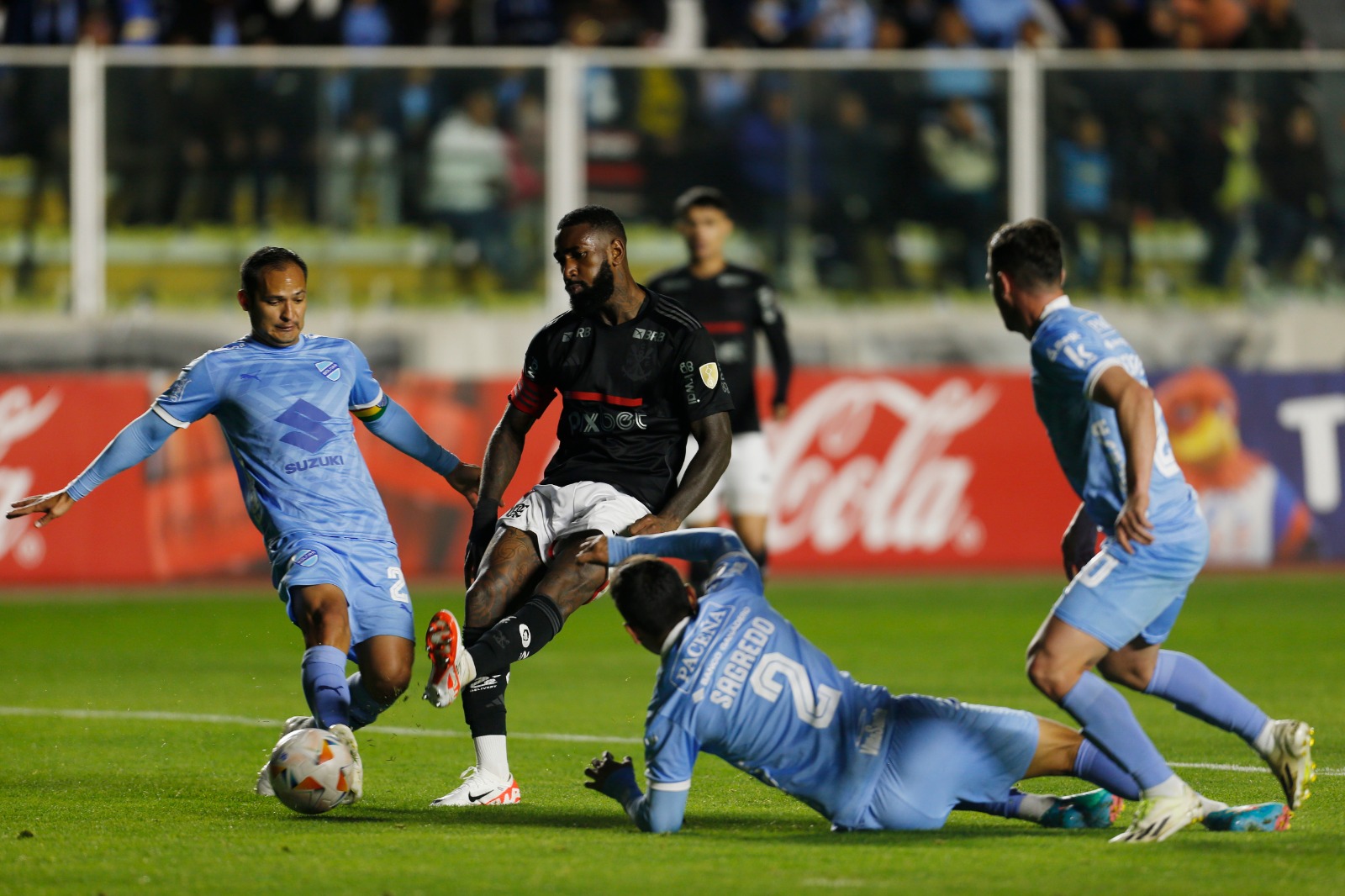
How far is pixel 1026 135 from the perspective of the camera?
17.1 meters

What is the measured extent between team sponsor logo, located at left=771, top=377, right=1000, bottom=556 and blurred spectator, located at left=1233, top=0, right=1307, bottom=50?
511 cm

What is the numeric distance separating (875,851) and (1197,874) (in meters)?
0.87

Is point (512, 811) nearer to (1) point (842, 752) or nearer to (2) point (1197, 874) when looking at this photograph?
(1) point (842, 752)

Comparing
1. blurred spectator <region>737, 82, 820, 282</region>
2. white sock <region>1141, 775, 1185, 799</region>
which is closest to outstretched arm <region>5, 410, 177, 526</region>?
white sock <region>1141, 775, 1185, 799</region>

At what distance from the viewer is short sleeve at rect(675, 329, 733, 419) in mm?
6523

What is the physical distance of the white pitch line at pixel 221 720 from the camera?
8.03 metres

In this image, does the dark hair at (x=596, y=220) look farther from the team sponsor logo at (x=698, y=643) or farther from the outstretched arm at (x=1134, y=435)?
the outstretched arm at (x=1134, y=435)

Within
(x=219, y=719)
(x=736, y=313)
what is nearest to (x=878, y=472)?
(x=736, y=313)

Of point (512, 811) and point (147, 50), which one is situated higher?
point (147, 50)

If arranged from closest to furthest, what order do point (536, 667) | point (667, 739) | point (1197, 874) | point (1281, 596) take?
1. point (1197, 874)
2. point (667, 739)
3. point (536, 667)
4. point (1281, 596)

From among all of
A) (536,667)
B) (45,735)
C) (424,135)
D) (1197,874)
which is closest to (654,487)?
(1197,874)

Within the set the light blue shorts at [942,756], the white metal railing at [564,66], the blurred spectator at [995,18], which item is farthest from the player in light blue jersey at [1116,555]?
the blurred spectator at [995,18]

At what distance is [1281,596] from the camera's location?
13.8 meters

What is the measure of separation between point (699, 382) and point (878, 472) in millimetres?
8884
